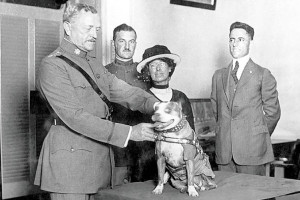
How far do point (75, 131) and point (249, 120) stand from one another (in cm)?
175

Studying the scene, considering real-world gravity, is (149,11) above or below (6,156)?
above

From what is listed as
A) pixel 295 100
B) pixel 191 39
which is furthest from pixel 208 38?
pixel 295 100

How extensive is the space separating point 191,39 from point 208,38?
259 millimetres

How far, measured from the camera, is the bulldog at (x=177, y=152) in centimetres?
240

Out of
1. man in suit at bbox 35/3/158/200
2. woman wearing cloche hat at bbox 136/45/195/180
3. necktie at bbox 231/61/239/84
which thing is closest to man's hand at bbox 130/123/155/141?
man in suit at bbox 35/3/158/200

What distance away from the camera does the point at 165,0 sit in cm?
551

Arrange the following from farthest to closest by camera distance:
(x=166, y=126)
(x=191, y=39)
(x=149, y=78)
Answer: (x=191, y=39) → (x=149, y=78) → (x=166, y=126)

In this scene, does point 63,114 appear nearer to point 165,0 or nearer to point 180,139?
point 180,139

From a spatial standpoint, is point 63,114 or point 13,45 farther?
point 13,45

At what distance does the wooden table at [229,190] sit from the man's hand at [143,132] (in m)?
0.30

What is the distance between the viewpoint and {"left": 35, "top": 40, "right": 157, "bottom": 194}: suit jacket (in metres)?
2.54

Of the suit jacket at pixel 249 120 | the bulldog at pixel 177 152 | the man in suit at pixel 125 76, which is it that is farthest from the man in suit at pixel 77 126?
the suit jacket at pixel 249 120

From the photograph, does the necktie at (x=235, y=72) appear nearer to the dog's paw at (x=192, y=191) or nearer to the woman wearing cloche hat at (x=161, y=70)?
the woman wearing cloche hat at (x=161, y=70)

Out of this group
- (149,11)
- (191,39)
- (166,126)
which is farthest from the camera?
(191,39)
